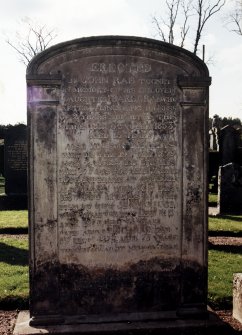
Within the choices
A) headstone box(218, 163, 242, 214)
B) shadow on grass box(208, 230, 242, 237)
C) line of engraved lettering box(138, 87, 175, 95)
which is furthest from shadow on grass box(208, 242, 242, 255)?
line of engraved lettering box(138, 87, 175, 95)

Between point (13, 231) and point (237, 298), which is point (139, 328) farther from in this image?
point (13, 231)

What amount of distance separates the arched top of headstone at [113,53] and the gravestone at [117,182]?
0.01 meters

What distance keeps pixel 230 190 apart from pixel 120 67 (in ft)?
30.6

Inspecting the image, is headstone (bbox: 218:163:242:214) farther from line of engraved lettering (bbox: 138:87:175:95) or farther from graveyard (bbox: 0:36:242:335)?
line of engraved lettering (bbox: 138:87:175:95)

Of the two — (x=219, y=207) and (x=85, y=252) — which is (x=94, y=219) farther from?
(x=219, y=207)

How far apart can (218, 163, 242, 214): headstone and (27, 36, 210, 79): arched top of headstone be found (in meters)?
8.57

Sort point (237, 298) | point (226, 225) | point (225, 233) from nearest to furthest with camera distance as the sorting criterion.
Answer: point (237, 298) → point (225, 233) → point (226, 225)

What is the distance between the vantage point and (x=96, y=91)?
5.11 m

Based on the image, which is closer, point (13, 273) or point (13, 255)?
point (13, 273)

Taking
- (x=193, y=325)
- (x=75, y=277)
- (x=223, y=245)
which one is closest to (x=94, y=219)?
(x=75, y=277)

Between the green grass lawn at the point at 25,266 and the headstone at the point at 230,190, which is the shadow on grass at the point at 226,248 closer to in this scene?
the green grass lawn at the point at 25,266

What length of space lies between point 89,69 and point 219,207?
957cm

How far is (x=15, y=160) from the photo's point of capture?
14.9 m

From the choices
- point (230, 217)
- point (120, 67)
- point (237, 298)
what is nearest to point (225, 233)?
point (230, 217)
